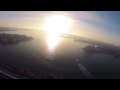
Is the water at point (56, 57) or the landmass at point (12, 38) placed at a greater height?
the landmass at point (12, 38)

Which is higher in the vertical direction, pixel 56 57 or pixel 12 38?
pixel 12 38

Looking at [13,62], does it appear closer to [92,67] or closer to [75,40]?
[75,40]

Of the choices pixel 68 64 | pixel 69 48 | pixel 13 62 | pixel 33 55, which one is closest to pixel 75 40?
pixel 69 48

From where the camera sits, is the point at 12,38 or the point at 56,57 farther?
the point at 12,38

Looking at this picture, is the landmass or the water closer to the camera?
the water

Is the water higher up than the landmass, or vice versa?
the landmass

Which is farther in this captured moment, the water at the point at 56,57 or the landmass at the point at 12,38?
the landmass at the point at 12,38
